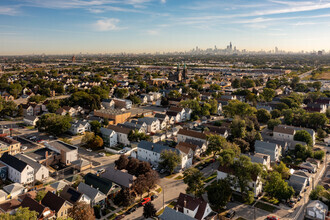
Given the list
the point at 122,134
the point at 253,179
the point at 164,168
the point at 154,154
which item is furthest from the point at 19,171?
the point at 253,179

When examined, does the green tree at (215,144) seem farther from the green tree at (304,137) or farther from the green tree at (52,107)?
the green tree at (52,107)

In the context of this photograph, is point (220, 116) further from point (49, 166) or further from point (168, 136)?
point (49, 166)

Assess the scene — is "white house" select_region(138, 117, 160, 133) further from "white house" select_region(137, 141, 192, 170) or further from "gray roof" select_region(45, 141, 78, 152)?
"gray roof" select_region(45, 141, 78, 152)

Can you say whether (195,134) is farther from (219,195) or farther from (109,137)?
(219,195)

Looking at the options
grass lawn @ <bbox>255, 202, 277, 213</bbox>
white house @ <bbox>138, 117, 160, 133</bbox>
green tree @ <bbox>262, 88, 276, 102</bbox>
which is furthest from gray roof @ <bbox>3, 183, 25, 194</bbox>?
green tree @ <bbox>262, 88, 276, 102</bbox>

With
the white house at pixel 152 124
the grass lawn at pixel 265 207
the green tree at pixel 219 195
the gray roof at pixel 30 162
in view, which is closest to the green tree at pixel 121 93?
the white house at pixel 152 124

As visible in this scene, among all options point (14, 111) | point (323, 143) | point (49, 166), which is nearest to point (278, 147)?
point (323, 143)
